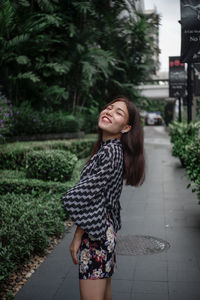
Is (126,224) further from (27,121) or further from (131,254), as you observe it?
(27,121)

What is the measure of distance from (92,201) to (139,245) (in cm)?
297

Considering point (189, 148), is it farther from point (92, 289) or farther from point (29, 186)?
point (92, 289)

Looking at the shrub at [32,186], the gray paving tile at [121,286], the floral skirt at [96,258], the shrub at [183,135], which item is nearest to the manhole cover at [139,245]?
the gray paving tile at [121,286]

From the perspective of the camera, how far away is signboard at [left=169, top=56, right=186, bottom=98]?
54.7 feet

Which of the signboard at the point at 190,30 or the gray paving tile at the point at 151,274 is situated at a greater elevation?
the signboard at the point at 190,30

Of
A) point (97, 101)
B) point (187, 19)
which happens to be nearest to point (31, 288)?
point (187, 19)

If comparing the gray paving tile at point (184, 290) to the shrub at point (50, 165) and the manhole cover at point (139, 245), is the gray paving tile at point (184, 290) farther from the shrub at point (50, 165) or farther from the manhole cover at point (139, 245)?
the shrub at point (50, 165)

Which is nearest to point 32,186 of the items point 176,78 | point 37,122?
point 37,122

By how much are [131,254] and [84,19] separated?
1322cm

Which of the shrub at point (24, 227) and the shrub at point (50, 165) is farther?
the shrub at point (50, 165)

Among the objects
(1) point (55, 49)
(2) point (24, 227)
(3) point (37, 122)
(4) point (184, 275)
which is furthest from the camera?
(1) point (55, 49)

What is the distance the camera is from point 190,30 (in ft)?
22.0

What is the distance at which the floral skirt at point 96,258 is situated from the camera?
2463 mm

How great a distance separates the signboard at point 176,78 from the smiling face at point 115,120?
1458 centimetres
